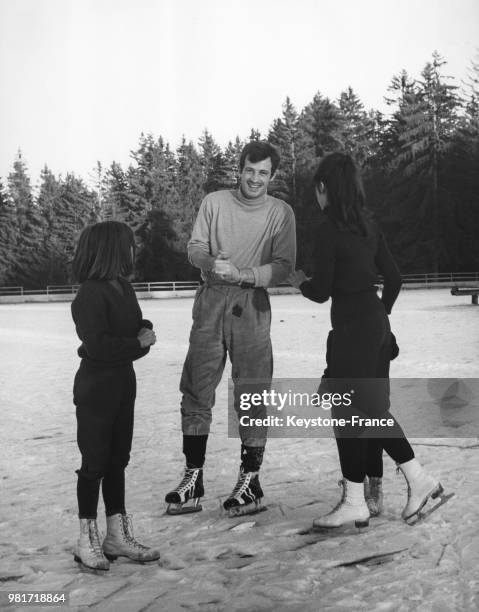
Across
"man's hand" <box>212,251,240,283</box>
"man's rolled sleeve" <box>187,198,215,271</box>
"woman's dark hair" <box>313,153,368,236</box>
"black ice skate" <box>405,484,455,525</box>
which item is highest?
"woman's dark hair" <box>313,153,368,236</box>

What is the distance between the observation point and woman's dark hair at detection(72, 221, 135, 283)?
10.1 feet

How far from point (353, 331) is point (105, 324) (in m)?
1.13

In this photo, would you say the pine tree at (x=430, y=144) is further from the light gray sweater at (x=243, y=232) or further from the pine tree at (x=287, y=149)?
the light gray sweater at (x=243, y=232)

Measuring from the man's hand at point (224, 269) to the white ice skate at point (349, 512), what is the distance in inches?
43.2

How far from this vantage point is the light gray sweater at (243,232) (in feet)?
12.9

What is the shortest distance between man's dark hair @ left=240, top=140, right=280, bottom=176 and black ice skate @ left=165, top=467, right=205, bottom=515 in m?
1.61

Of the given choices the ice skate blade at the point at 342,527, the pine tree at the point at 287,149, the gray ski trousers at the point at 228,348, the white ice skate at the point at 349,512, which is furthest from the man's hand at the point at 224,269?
the pine tree at the point at 287,149

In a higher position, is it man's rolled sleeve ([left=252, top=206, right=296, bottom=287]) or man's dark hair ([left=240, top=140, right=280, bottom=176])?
man's dark hair ([left=240, top=140, right=280, bottom=176])

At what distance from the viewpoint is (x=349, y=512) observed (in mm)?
3426

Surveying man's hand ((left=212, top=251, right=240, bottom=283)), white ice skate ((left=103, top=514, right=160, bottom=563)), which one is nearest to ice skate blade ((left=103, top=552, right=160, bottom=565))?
white ice skate ((left=103, top=514, right=160, bottom=563))

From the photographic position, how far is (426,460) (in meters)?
4.63

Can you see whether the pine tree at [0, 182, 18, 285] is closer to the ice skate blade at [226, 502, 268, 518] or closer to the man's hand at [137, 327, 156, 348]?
the ice skate blade at [226, 502, 268, 518]

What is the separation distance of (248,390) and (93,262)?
45.6 inches

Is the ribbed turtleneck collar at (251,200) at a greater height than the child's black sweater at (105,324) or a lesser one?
greater
